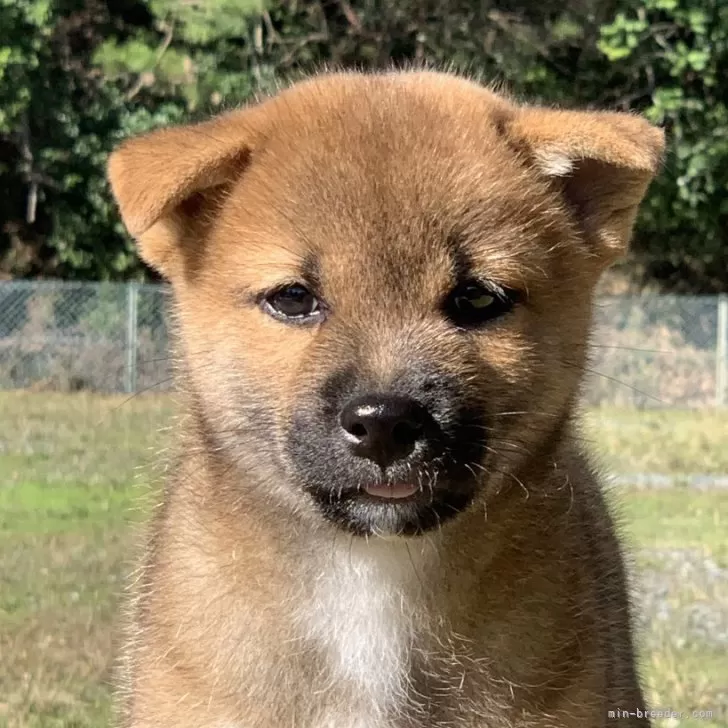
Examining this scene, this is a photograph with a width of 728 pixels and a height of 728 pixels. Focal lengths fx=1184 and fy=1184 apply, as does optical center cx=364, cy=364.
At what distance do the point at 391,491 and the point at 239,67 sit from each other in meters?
11.1

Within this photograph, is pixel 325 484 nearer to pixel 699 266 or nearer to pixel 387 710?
pixel 387 710

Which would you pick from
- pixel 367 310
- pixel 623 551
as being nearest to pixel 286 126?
pixel 367 310

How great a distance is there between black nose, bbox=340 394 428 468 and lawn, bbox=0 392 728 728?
1.06 m

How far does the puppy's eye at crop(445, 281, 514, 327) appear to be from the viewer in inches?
97.4

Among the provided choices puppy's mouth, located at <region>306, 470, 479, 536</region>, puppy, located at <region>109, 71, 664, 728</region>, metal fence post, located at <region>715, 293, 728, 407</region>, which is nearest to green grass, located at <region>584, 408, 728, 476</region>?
metal fence post, located at <region>715, 293, 728, 407</region>

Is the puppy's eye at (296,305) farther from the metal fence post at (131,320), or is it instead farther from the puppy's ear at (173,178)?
the metal fence post at (131,320)

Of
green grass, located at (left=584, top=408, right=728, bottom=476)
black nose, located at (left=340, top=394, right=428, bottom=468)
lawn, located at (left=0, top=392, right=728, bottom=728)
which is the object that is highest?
black nose, located at (left=340, top=394, right=428, bottom=468)

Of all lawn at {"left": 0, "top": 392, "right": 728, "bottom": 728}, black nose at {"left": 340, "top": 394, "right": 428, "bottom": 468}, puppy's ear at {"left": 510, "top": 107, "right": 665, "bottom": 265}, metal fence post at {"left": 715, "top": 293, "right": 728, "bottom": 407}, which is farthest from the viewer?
metal fence post at {"left": 715, "top": 293, "right": 728, "bottom": 407}

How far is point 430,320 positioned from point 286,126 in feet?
2.07

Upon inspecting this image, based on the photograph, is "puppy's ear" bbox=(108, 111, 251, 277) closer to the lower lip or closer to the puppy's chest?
the lower lip

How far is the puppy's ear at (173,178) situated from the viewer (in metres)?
2.44

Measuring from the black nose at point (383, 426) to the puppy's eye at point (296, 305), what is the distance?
28 cm

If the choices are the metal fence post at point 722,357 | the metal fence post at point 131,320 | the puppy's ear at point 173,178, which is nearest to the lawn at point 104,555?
the puppy's ear at point 173,178

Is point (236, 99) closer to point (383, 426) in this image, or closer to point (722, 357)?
point (383, 426)
